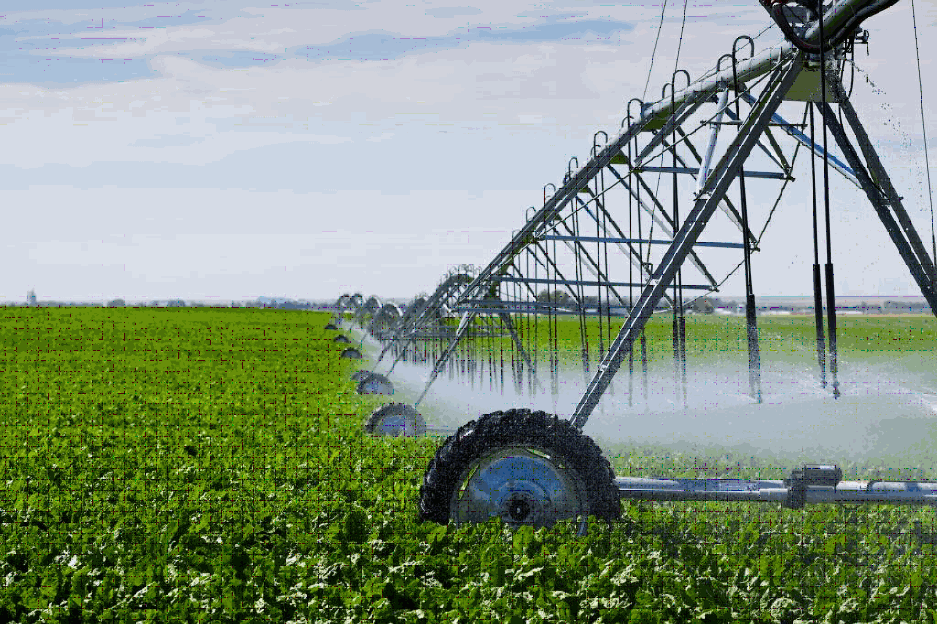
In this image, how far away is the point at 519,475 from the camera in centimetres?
504

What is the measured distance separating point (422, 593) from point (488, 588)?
0.30 meters

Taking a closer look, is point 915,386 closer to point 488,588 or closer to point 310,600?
point 488,588

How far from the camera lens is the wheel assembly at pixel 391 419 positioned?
31.5 ft

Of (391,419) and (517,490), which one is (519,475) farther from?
(391,419)

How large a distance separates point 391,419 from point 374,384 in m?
4.71

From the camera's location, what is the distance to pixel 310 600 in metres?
4.28

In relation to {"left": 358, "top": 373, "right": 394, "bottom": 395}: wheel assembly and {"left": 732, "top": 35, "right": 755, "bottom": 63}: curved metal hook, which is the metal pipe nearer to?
{"left": 732, "top": 35, "right": 755, "bottom": 63}: curved metal hook

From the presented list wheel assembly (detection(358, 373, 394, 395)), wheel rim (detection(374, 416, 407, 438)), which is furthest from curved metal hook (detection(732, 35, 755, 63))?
wheel assembly (detection(358, 373, 394, 395))

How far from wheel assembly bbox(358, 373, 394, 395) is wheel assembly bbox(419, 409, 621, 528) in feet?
28.8

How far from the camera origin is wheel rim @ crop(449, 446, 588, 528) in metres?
4.99

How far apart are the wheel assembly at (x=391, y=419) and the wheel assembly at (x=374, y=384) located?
4.05m

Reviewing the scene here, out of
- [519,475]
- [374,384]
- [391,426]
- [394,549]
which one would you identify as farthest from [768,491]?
[374,384]

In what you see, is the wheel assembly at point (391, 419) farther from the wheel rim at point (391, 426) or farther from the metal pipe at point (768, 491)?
the metal pipe at point (768, 491)

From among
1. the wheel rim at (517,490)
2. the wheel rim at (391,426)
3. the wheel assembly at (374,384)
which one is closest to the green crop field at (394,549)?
the wheel rim at (517,490)
